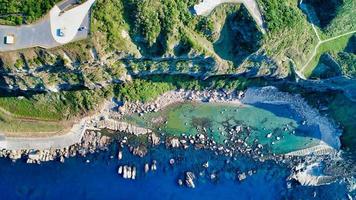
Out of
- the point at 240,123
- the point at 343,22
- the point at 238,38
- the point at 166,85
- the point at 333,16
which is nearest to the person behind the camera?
the point at 238,38

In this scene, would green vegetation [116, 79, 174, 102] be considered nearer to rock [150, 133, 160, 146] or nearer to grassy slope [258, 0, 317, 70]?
rock [150, 133, 160, 146]

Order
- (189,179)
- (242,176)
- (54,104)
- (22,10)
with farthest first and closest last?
1. (242,176)
2. (189,179)
3. (54,104)
4. (22,10)

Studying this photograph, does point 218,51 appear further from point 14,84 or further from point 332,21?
point 14,84

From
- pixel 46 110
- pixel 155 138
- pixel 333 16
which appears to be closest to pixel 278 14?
pixel 333 16

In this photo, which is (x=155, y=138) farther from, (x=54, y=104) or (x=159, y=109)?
(x=54, y=104)

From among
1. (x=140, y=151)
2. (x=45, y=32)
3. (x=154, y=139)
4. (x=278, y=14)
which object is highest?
(x=278, y=14)

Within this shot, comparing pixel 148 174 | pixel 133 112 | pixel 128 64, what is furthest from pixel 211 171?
pixel 128 64
